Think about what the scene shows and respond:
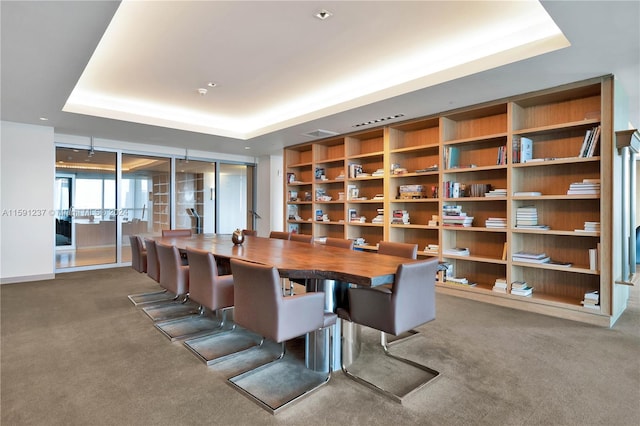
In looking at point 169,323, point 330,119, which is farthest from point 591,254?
point 169,323

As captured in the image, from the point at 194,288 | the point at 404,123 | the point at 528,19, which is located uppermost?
the point at 528,19

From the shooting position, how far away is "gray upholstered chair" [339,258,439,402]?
220cm

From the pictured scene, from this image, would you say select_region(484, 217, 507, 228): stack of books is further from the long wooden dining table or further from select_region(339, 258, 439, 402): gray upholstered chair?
select_region(339, 258, 439, 402): gray upholstered chair

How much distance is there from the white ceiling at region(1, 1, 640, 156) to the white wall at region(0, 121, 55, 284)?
1.42 feet

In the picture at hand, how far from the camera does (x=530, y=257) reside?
4156mm

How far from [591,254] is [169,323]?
14.9 feet

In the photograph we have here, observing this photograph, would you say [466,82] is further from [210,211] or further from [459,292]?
[210,211]

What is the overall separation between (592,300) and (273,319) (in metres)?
3.58

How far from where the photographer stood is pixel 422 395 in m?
2.25

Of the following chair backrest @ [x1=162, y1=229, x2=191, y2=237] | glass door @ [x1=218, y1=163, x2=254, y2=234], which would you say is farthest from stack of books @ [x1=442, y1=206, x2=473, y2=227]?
glass door @ [x1=218, y1=163, x2=254, y2=234]

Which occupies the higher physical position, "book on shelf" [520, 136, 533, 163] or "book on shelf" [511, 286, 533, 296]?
"book on shelf" [520, 136, 533, 163]

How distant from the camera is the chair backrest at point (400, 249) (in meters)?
3.35

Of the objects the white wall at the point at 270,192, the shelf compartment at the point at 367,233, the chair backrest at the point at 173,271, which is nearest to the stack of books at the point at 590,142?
the shelf compartment at the point at 367,233

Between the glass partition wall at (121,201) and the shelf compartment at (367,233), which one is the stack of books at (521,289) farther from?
the glass partition wall at (121,201)
